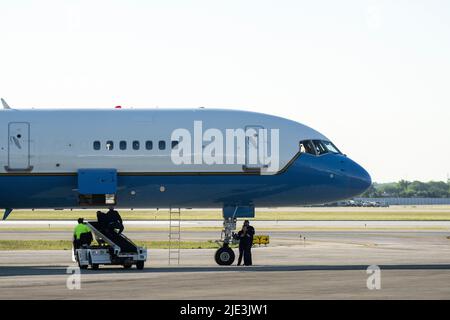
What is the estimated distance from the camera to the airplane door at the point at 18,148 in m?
38.4

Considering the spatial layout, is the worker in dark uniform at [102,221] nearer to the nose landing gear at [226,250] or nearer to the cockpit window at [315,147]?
the nose landing gear at [226,250]

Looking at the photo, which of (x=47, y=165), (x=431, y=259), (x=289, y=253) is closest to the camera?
(x=47, y=165)

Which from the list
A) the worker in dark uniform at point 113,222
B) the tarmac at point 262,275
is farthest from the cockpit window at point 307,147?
the worker in dark uniform at point 113,222

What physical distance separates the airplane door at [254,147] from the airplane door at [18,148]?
27.2ft

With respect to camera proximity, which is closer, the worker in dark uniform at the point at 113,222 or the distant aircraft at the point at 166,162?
the worker in dark uniform at the point at 113,222

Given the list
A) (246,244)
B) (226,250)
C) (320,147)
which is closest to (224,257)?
(226,250)

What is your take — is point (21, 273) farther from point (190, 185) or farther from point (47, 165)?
point (190, 185)

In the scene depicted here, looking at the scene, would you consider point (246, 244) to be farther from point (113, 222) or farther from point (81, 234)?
point (81, 234)

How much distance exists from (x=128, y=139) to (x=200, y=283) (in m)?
10.2

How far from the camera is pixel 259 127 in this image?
129 ft

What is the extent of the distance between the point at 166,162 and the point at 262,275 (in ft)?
24.6

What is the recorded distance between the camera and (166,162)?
127ft

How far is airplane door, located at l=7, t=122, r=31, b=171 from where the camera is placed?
3838 centimetres
